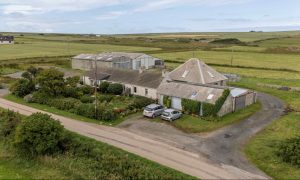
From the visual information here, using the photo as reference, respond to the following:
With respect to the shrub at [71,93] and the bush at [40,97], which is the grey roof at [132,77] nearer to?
the shrub at [71,93]

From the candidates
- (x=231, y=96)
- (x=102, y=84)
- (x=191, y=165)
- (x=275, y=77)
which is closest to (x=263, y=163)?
(x=191, y=165)

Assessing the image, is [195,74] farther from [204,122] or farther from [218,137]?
[218,137]

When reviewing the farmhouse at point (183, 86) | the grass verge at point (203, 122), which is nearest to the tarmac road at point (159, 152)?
the grass verge at point (203, 122)

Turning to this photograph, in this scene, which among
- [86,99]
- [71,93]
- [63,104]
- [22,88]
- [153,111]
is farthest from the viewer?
[71,93]

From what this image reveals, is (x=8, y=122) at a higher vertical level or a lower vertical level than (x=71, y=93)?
lower

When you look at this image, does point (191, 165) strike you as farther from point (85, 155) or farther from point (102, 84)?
point (102, 84)

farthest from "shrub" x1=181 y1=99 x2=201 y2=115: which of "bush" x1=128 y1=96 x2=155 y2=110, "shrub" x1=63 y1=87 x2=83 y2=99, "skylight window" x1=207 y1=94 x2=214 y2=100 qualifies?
"shrub" x1=63 y1=87 x2=83 y2=99

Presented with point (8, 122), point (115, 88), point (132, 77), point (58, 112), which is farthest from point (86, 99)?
point (8, 122)

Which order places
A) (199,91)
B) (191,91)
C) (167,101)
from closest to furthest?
(199,91)
(191,91)
(167,101)
